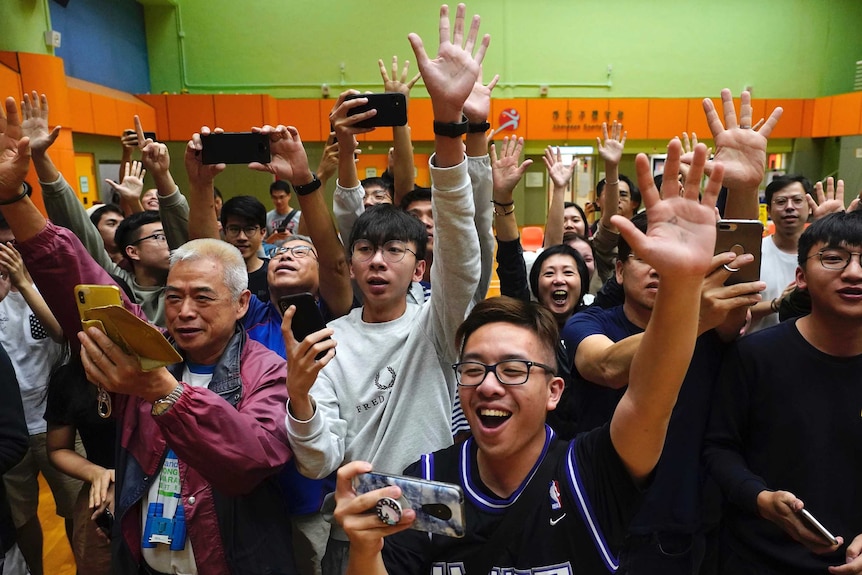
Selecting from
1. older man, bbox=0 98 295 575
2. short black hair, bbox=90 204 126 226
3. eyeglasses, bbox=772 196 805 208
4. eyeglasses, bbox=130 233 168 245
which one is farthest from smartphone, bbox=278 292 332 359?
short black hair, bbox=90 204 126 226

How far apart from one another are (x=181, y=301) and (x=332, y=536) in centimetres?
84

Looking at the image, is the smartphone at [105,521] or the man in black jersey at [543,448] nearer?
the man in black jersey at [543,448]

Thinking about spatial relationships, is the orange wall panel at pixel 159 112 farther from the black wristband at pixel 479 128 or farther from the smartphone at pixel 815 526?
the smartphone at pixel 815 526

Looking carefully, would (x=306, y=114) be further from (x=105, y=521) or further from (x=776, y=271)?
(x=105, y=521)

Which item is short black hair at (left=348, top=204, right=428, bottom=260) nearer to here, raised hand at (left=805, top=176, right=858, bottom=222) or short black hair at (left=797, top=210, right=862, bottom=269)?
short black hair at (left=797, top=210, right=862, bottom=269)

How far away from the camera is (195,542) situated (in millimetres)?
1599

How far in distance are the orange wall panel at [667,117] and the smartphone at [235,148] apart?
9.62m

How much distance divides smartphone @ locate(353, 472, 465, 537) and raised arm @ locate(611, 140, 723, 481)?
1.21 ft

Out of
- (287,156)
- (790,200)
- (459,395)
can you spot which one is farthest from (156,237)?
(790,200)

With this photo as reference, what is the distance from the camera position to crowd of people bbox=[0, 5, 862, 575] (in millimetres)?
1193

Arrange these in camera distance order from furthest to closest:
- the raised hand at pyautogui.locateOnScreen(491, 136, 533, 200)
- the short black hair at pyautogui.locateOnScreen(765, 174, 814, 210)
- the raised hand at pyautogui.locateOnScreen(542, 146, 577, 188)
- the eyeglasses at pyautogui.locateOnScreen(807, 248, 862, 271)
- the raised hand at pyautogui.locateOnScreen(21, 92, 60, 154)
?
1. the raised hand at pyautogui.locateOnScreen(542, 146, 577, 188)
2. the short black hair at pyautogui.locateOnScreen(765, 174, 814, 210)
3. the raised hand at pyautogui.locateOnScreen(491, 136, 533, 200)
4. the raised hand at pyautogui.locateOnScreen(21, 92, 60, 154)
5. the eyeglasses at pyautogui.locateOnScreen(807, 248, 862, 271)

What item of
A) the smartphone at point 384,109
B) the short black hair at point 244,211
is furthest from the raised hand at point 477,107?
the short black hair at point 244,211

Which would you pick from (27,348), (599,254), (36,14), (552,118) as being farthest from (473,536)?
(552,118)

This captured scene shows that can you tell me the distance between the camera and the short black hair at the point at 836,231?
1742mm
